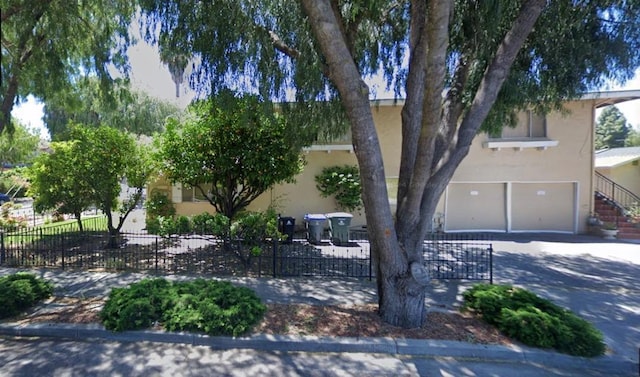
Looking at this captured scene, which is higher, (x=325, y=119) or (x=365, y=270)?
(x=325, y=119)

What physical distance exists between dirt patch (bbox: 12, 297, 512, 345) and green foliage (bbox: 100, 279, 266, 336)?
0.29m

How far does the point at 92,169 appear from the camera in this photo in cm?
840

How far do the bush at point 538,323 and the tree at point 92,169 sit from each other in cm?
892

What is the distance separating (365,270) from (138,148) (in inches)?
286

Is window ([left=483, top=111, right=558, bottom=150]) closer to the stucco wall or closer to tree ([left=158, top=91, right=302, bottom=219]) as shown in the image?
the stucco wall

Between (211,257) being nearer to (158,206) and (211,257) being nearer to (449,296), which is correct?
(158,206)

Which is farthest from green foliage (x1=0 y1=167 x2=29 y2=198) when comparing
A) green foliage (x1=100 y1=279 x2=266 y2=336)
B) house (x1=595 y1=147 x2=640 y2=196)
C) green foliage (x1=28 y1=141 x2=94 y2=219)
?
house (x1=595 y1=147 x2=640 y2=196)

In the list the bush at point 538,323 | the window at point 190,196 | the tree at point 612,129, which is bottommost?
the bush at point 538,323

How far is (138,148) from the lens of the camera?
916cm

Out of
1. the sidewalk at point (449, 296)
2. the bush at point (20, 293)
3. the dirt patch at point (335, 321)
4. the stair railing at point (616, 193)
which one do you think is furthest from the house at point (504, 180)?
the dirt patch at point (335, 321)

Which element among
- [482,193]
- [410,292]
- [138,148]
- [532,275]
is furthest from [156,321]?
[482,193]

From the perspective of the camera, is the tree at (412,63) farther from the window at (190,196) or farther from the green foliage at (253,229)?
the window at (190,196)

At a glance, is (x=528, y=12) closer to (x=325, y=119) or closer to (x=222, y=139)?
(x=325, y=119)

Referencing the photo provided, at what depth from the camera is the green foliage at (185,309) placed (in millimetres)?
4301
